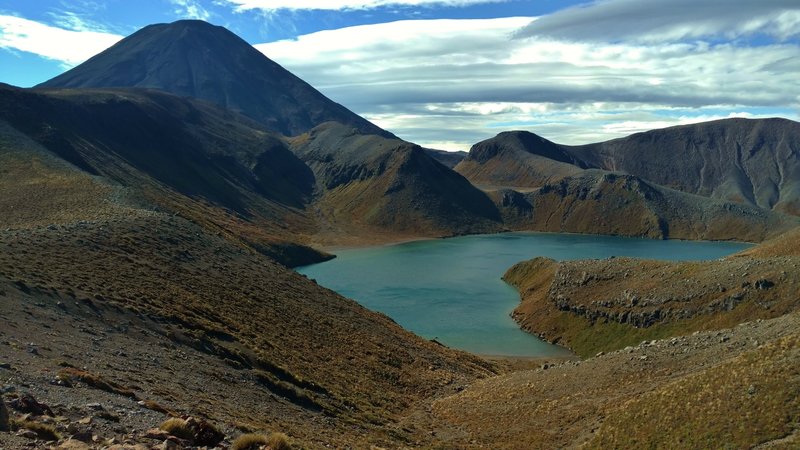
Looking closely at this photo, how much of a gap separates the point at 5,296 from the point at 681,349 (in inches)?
1434

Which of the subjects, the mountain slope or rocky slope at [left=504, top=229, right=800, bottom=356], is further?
the mountain slope

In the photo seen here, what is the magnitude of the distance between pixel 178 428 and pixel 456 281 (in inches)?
3954

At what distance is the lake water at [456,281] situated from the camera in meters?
76.4

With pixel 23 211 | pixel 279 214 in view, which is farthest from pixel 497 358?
pixel 279 214

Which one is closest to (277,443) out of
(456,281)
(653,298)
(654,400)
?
(654,400)

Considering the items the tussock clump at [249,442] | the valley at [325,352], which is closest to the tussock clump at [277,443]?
the tussock clump at [249,442]

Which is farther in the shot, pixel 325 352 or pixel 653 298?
pixel 653 298

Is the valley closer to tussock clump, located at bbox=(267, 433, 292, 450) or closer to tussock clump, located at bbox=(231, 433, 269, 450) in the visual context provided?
tussock clump, located at bbox=(231, 433, 269, 450)

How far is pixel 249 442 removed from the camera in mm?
16797

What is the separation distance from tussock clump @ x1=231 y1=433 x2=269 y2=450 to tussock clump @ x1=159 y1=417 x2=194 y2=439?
4.19 feet

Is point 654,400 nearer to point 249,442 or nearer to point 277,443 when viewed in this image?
point 277,443

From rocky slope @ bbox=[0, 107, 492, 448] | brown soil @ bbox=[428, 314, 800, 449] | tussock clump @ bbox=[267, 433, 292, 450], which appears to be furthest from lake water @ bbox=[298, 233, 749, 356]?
tussock clump @ bbox=[267, 433, 292, 450]

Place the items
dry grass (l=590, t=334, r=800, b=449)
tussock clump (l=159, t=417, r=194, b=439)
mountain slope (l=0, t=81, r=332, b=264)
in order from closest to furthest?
1. tussock clump (l=159, t=417, r=194, b=439)
2. dry grass (l=590, t=334, r=800, b=449)
3. mountain slope (l=0, t=81, r=332, b=264)

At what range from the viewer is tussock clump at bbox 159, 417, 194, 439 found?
16.4 metres
